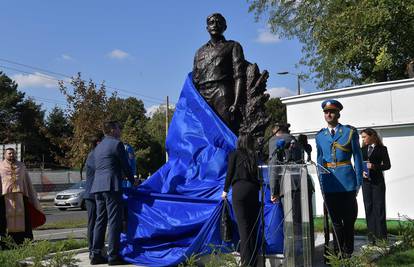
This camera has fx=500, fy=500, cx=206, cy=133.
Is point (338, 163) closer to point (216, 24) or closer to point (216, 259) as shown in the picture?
point (216, 259)

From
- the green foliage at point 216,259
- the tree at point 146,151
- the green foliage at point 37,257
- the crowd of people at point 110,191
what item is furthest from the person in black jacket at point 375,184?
the tree at point 146,151

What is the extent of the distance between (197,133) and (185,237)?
1.65 meters

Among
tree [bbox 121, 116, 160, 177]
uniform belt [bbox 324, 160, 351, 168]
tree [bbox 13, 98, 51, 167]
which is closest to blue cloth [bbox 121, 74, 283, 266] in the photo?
uniform belt [bbox 324, 160, 351, 168]

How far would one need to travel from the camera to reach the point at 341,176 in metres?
5.59

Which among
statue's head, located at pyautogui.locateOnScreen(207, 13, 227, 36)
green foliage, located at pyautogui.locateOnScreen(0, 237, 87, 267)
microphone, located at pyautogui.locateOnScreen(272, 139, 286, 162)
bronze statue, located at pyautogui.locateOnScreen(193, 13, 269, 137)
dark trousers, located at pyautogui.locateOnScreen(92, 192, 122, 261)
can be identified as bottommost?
green foliage, located at pyautogui.locateOnScreen(0, 237, 87, 267)

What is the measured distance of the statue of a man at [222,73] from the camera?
721 centimetres

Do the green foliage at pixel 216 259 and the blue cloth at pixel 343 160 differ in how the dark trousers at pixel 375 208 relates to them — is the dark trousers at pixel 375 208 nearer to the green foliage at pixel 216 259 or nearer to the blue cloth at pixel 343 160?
the blue cloth at pixel 343 160

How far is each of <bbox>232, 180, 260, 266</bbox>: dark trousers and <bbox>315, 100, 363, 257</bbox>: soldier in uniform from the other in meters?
0.93

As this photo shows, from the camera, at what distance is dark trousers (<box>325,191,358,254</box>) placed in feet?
18.5

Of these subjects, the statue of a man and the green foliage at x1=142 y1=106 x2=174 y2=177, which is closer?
the statue of a man

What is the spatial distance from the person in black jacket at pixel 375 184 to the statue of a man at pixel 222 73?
81.6 inches

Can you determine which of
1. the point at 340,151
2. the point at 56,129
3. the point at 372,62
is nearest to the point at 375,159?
the point at 340,151

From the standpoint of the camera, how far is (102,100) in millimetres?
30062

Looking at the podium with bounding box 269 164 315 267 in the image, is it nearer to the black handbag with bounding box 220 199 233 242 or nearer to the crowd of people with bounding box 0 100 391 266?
the crowd of people with bounding box 0 100 391 266
